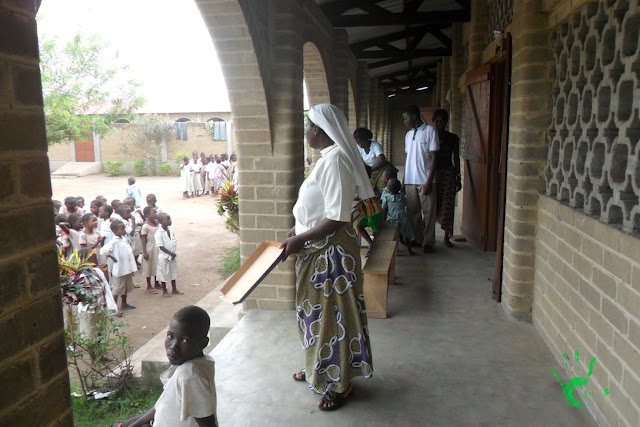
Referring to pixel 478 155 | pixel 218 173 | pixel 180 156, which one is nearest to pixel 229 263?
pixel 478 155

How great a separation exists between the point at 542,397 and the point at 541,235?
1.18 metres

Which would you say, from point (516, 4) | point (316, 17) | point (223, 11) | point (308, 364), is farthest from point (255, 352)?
point (316, 17)

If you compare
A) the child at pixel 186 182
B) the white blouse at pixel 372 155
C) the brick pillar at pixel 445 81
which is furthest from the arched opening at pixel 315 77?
the child at pixel 186 182

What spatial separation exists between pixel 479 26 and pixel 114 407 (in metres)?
6.33

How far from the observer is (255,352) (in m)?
3.64

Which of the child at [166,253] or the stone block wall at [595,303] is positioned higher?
the stone block wall at [595,303]

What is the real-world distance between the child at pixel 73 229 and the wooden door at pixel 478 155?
198 inches

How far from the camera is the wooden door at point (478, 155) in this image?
535 cm

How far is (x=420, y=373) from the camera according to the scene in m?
3.28

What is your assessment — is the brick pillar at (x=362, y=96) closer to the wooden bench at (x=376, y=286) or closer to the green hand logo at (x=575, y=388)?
the wooden bench at (x=376, y=286)

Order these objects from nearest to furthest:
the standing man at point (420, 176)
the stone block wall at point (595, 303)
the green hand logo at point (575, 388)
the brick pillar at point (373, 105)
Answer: the stone block wall at point (595, 303) < the green hand logo at point (575, 388) < the standing man at point (420, 176) < the brick pillar at point (373, 105)

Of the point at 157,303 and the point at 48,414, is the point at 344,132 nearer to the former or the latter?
the point at 48,414

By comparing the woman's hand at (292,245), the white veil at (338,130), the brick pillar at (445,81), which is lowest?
the woman's hand at (292,245)

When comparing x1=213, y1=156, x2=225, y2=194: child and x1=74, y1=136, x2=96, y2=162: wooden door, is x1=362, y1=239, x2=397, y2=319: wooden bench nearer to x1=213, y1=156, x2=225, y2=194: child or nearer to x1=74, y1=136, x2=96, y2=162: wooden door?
x1=213, y1=156, x2=225, y2=194: child
